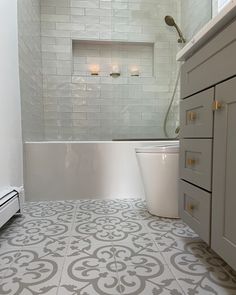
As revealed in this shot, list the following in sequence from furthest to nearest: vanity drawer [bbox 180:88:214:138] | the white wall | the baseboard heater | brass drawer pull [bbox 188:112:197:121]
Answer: the white wall
the baseboard heater
brass drawer pull [bbox 188:112:197:121]
vanity drawer [bbox 180:88:214:138]

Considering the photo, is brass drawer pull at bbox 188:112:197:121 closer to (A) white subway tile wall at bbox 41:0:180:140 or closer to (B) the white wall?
(B) the white wall

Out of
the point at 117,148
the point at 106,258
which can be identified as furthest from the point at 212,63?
the point at 117,148

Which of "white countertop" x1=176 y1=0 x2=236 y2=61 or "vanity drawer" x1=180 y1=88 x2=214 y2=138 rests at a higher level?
"white countertop" x1=176 y1=0 x2=236 y2=61

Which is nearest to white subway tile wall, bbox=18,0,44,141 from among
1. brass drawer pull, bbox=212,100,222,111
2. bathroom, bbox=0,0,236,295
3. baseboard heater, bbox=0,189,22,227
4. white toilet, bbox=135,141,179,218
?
bathroom, bbox=0,0,236,295

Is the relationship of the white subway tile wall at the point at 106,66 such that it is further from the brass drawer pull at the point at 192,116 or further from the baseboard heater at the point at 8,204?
the brass drawer pull at the point at 192,116

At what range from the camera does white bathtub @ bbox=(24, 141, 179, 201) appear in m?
1.72

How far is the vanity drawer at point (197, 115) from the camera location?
0.81 metres

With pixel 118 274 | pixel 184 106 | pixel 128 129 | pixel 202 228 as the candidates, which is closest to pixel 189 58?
pixel 184 106

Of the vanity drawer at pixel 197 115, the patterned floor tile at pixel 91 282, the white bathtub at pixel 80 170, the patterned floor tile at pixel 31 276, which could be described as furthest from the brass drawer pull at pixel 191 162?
the white bathtub at pixel 80 170

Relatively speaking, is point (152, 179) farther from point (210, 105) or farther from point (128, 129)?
point (128, 129)

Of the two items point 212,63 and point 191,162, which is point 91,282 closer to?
point 191,162

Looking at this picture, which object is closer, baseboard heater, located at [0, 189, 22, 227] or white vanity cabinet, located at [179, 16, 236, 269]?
white vanity cabinet, located at [179, 16, 236, 269]

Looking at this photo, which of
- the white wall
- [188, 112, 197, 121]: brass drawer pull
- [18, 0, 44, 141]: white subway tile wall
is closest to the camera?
[188, 112, 197, 121]: brass drawer pull

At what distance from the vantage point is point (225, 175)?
28.0 inches
